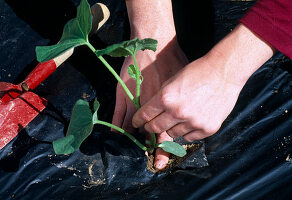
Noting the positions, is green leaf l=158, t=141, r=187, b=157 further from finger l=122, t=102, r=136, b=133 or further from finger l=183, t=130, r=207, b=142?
finger l=122, t=102, r=136, b=133

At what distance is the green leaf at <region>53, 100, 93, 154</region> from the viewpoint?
82cm

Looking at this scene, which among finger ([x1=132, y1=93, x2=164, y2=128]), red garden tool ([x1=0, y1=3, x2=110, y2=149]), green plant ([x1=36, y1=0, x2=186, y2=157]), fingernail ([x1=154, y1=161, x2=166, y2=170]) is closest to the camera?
green plant ([x1=36, y1=0, x2=186, y2=157])

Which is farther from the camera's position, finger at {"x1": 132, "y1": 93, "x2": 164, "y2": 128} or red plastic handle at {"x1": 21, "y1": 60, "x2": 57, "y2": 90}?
red plastic handle at {"x1": 21, "y1": 60, "x2": 57, "y2": 90}

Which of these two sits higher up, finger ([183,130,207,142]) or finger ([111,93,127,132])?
finger ([111,93,127,132])

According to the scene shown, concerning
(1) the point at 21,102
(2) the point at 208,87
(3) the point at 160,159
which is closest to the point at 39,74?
(1) the point at 21,102

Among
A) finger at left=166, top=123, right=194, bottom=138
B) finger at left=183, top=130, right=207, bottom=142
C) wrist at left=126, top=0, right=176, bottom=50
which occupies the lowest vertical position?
finger at left=183, top=130, right=207, bottom=142

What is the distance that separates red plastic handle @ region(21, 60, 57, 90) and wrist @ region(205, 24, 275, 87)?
65cm

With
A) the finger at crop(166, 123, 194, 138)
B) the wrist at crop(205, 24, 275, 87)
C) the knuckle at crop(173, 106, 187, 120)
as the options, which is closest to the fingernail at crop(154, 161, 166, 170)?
the finger at crop(166, 123, 194, 138)

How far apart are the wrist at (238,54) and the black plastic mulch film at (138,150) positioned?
237 millimetres

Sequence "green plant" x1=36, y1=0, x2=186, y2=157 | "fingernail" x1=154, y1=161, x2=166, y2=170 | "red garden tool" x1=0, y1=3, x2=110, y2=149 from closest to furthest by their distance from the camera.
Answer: "green plant" x1=36, y1=0, x2=186, y2=157, "fingernail" x1=154, y1=161, x2=166, y2=170, "red garden tool" x1=0, y1=3, x2=110, y2=149

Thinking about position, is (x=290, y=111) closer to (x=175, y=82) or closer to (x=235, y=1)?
(x=175, y=82)

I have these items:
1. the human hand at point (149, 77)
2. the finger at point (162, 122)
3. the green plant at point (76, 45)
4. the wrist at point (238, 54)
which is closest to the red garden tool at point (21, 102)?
the human hand at point (149, 77)

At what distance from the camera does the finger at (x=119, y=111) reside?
118 cm

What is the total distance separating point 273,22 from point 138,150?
23.5 inches
